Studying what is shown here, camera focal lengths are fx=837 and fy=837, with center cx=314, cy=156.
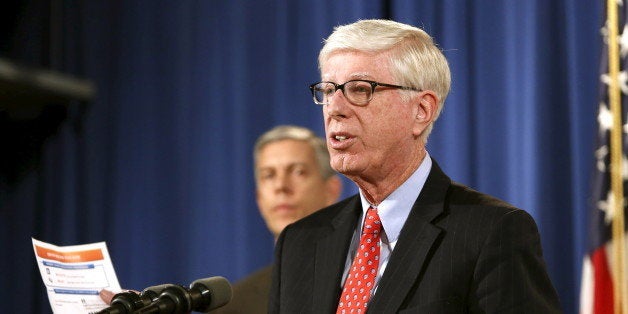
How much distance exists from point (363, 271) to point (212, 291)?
33 cm

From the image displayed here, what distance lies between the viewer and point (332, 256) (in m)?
1.92

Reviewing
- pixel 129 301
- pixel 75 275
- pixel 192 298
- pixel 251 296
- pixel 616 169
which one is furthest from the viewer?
pixel 251 296

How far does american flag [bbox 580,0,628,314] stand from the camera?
9.07 ft

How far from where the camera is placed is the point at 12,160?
15.7 feet

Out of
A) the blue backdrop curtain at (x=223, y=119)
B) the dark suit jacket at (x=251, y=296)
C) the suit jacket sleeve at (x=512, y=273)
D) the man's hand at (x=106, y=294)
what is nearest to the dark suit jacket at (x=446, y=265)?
the suit jacket sleeve at (x=512, y=273)

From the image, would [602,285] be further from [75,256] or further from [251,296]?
[75,256]

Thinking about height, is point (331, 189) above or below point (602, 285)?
above

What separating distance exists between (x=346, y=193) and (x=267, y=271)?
2.00 ft

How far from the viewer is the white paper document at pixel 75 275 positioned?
1951 millimetres

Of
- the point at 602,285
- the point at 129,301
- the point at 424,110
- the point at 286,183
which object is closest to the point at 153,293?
the point at 129,301

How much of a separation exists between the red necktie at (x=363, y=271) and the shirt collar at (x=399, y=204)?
2cm

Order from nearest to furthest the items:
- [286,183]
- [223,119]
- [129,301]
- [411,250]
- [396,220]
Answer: [129,301] < [411,250] < [396,220] < [286,183] < [223,119]

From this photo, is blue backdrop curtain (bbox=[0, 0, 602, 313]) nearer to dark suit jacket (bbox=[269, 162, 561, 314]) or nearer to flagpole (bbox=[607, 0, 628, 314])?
flagpole (bbox=[607, 0, 628, 314])

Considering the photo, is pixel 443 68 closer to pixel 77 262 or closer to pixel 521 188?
pixel 77 262
